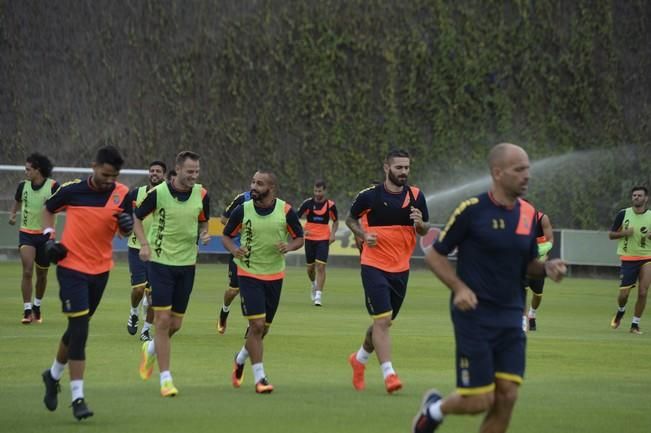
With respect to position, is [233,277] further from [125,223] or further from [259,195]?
[125,223]

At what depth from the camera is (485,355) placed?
854 centimetres

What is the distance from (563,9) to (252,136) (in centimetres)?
1444

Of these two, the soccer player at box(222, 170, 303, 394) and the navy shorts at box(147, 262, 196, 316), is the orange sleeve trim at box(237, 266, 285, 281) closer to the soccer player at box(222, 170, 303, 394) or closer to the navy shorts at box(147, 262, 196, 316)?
the soccer player at box(222, 170, 303, 394)

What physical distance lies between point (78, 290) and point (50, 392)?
0.95 m

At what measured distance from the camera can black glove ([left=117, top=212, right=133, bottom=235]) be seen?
1121 centimetres

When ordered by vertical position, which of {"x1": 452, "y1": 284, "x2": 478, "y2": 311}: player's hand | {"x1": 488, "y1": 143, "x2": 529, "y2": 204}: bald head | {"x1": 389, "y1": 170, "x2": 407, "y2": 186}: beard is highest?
{"x1": 488, "y1": 143, "x2": 529, "y2": 204}: bald head

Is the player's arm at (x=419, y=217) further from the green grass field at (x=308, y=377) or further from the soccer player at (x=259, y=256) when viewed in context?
the green grass field at (x=308, y=377)

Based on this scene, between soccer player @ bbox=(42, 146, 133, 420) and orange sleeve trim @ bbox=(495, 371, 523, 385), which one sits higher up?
soccer player @ bbox=(42, 146, 133, 420)

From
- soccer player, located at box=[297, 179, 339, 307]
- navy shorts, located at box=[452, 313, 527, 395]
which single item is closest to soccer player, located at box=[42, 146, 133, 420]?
navy shorts, located at box=[452, 313, 527, 395]

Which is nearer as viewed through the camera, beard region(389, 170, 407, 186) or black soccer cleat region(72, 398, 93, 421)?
black soccer cleat region(72, 398, 93, 421)

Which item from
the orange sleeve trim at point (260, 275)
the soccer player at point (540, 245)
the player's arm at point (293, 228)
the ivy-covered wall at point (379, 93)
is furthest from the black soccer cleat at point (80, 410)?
the ivy-covered wall at point (379, 93)

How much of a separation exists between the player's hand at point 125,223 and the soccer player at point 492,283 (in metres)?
3.40

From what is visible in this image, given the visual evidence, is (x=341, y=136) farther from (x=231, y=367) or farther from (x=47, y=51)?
(x=231, y=367)

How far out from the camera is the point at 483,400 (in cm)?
853
